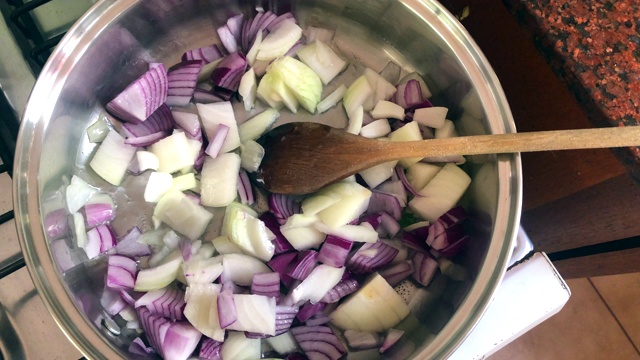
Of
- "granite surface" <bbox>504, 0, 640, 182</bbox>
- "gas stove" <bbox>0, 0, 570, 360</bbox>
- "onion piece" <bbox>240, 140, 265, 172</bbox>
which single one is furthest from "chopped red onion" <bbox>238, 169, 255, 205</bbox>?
"granite surface" <bbox>504, 0, 640, 182</bbox>

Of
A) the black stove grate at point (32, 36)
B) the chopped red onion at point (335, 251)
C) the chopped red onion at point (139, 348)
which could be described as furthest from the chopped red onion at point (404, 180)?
the black stove grate at point (32, 36)

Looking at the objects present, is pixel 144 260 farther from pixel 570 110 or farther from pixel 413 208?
pixel 570 110

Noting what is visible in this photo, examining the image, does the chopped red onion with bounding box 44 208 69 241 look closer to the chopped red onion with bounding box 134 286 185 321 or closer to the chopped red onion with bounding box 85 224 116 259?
the chopped red onion with bounding box 85 224 116 259

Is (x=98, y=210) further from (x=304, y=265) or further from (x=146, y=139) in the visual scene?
(x=304, y=265)

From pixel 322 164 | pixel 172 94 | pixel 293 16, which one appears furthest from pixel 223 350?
pixel 293 16

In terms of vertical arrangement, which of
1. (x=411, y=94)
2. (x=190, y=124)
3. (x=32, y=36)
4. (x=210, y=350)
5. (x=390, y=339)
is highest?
(x=32, y=36)

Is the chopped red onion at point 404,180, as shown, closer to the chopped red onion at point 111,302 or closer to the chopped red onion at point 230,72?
the chopped red onion at point 230,72

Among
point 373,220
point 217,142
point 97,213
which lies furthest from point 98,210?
point 373,220
